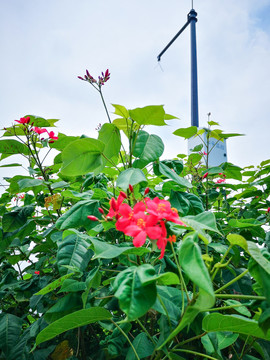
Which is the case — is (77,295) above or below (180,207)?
below

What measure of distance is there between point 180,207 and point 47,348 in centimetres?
88

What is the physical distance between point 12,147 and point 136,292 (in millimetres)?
1286

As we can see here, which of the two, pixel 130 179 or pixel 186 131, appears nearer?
pixel 130 179

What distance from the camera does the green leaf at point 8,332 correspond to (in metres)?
1.25

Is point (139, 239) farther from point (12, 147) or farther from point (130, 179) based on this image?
point (12, 147)

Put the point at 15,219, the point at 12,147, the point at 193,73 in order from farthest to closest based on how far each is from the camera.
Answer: the point at 193,73
the point at 12,147
the point at 15,219

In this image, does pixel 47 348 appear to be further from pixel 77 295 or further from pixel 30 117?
pixel 30 117

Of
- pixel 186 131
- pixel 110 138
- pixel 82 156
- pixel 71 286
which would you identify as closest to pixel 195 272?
pixel 71 286

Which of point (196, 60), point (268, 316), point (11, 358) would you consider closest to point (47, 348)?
point (11, 358)

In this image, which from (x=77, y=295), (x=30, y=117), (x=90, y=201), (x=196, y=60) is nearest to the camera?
(x=77, y=295)

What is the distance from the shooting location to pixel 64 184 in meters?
1.43

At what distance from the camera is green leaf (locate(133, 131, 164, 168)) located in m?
1.04

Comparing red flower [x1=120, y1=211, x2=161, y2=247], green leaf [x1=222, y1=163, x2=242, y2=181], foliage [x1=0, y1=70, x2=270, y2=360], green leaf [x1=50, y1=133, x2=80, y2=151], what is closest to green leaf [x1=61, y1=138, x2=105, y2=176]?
foliage [x1=0, y1=70, x2=270, y2=360]

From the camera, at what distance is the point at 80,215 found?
104 centimetres
